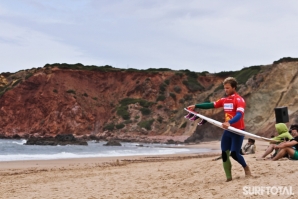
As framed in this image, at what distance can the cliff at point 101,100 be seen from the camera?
2581 inches

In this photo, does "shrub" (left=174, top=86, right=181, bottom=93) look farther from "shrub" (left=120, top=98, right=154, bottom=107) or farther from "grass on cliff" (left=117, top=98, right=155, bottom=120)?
"shrub" (left=120, top=98, right=154, bottom=107)

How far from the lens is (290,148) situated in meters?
8.54

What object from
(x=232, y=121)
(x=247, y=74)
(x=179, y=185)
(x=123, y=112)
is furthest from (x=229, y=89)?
(x=123, y=112)

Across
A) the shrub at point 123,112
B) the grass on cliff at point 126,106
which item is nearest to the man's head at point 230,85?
the grass on cliff at point 126,106

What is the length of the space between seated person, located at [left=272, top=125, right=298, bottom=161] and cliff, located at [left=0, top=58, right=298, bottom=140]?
45.4m

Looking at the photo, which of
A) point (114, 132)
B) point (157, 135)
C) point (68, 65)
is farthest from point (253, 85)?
point (68, 65)

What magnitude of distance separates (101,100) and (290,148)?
6835 cm

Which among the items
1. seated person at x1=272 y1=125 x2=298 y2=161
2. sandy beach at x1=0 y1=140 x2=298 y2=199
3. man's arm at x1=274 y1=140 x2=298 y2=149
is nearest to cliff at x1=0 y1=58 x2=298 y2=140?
seated person at x1=272 y1=125 x2=298 y2=161

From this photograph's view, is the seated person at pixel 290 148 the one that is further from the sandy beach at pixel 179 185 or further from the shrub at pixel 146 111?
the shrub at pixel 146 111

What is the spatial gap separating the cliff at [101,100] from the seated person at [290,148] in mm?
45392

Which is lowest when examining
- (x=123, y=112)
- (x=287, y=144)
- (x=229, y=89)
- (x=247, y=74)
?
(x=287, y=144)

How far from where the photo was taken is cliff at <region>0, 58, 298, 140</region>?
65.6 metres

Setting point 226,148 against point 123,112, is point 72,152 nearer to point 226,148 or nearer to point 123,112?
point 226,148

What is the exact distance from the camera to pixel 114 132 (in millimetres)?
67500
